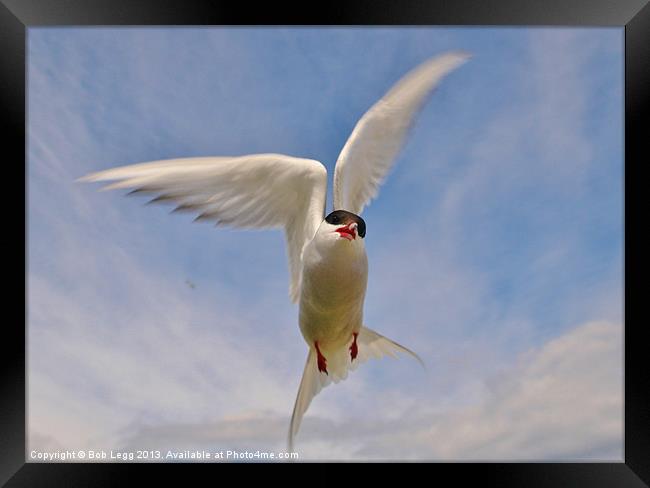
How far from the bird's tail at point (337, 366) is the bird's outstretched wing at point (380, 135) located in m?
Result: 0.55

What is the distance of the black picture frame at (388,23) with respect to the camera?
6.72 feet

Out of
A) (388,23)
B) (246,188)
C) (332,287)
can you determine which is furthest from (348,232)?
(388,23)

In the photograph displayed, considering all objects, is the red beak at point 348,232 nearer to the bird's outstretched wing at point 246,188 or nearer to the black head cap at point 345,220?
the black head cap at point 345,220

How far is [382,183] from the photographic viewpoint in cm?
229

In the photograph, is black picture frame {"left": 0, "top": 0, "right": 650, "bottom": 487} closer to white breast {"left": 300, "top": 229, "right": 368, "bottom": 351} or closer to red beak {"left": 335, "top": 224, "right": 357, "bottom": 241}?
white breast {"left": 300, "top": 229, "right": 368, "bottom": 351}

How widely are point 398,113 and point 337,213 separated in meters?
0.56

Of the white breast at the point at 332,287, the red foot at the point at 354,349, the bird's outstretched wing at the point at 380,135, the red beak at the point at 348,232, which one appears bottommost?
the red foot at the point at 354,349

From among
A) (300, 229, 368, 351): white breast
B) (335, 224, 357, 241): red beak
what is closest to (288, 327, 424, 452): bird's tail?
(300, 229, 368, 351): white breast

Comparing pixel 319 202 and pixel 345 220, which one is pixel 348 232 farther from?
pixel 319 202

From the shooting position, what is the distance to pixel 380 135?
2.23 metres

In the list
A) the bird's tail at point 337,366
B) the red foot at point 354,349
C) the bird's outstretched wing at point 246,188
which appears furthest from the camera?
the bird's tail at point 337,366

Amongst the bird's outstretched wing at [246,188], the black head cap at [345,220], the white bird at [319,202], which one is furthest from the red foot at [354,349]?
the black head cap at [345,220]

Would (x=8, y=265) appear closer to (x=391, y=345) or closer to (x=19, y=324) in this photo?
(x=19, y=324)

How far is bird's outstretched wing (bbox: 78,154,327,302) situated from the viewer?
5.88ft
